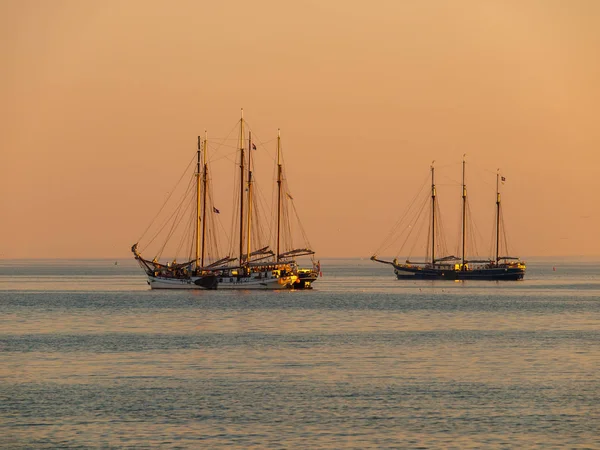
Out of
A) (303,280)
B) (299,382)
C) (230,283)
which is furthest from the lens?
(303,280)

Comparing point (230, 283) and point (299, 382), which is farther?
point (230, 283)

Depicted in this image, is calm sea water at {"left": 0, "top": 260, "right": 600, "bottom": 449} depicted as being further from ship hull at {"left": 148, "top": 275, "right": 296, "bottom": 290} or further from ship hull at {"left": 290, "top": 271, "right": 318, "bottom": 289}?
ship hull at {"left": 290, "top": 271, "right": 318, "bottom": 289}

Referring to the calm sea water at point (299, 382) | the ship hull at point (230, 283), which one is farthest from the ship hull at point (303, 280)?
the calm sea water at point (299, 382)

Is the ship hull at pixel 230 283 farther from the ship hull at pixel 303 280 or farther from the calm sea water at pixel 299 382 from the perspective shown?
the calm sea water at pixel 299 382

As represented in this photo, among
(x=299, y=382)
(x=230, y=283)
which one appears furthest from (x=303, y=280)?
(x=299, y=382)

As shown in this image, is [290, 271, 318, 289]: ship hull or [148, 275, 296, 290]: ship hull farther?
[290, 271, 318, 289]: ship hull

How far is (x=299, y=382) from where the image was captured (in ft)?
196

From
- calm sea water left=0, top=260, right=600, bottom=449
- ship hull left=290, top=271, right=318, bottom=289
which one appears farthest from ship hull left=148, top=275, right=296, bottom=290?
calm sea water left=0, top=260, right=600, bottom=449

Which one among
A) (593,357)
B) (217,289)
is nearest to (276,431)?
(593,357)

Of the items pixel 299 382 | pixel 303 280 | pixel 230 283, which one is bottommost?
pixel 299 382

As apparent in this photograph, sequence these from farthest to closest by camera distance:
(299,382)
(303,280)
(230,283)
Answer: (303,280)
(230,283)
(299,382)

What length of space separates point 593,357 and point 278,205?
117321 millimetres

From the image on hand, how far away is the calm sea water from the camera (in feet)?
147

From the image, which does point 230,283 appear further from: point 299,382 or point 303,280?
point 299,382
